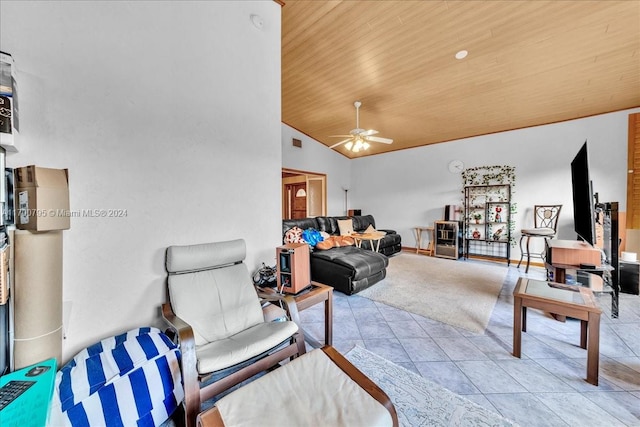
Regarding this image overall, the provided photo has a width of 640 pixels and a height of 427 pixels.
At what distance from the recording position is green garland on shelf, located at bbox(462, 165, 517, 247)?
483 cm

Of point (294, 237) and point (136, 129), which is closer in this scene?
point (136, 129)

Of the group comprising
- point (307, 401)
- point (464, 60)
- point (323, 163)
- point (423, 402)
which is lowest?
point (423, 402)

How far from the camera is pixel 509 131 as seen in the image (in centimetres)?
480

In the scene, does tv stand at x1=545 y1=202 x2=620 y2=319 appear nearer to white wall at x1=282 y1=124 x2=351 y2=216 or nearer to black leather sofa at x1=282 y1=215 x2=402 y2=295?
black leather sofa at x1=282 y1=215 x2=402 y2=295

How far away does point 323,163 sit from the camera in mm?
6555

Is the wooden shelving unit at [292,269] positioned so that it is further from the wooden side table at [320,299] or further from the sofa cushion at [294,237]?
the sofa cushion at [294,237]

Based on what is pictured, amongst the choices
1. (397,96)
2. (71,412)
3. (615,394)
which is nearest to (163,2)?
(71,412)

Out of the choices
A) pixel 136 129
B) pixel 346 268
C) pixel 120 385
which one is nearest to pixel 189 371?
pixel 120 385

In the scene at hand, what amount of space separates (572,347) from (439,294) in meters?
Answer: 1.35

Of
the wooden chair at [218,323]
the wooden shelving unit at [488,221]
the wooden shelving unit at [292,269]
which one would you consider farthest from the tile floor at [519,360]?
the wooden shelving unit at [488,221]

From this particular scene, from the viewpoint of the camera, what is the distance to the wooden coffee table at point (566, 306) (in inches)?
62.9

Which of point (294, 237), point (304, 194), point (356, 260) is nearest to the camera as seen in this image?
point (356, 260)

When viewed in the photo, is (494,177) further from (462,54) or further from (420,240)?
(462,54)

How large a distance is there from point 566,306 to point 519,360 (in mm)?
550
